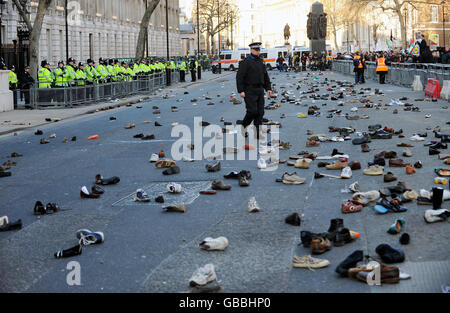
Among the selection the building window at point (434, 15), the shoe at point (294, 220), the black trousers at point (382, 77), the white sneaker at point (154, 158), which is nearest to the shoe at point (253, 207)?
the shoe at point (294, 220)

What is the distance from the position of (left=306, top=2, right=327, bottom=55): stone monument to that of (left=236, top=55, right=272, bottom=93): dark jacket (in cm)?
6631

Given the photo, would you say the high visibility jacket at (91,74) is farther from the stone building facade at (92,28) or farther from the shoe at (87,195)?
the shoe at (87,195)

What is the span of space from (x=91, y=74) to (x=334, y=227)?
2585 cm

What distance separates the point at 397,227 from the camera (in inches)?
268

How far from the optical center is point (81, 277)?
5715mm

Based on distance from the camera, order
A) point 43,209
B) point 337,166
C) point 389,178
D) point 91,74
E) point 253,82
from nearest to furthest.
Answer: point 43,209 < point 389,178 < point 337,166 < point 253,82 < point 91,74

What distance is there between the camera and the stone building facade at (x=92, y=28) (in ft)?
165

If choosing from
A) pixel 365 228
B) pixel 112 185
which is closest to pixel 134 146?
pixel 112 185

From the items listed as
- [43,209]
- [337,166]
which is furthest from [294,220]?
[337,166]

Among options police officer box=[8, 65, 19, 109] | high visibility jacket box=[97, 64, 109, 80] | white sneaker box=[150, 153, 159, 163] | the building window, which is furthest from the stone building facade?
the building window

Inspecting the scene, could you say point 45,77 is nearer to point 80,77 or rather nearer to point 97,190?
point 80,77

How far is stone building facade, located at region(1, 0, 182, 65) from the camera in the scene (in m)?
50.4

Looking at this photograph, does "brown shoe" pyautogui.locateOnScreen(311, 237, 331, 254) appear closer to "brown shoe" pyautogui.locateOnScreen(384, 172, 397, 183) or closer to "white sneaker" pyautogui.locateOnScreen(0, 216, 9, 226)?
"brown shoe" pyautogui.locateOnScreen(384, 172, 397, 183)
